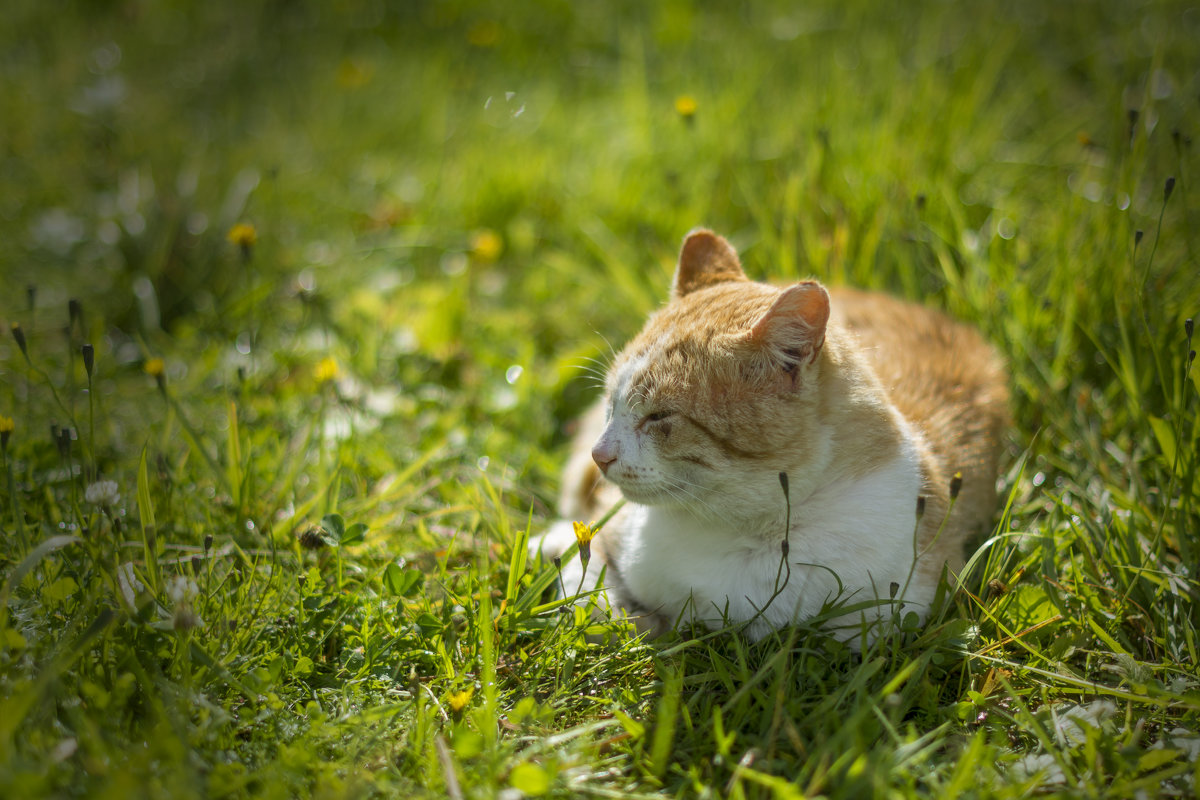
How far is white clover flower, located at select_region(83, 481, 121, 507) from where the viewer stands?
180cm

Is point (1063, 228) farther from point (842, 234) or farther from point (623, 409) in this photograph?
point (623, 409)

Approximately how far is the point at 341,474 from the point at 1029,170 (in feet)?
10.4

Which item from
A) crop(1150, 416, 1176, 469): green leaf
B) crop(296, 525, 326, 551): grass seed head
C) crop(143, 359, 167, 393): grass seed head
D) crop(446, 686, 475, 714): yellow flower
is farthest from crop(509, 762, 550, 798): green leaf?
crop(1150, 416, 1176, 469): green leaf

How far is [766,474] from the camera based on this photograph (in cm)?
188

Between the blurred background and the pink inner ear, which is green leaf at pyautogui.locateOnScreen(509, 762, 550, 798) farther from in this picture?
the blurred background

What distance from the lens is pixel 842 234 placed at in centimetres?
303

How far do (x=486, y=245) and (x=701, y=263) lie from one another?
1424 mm

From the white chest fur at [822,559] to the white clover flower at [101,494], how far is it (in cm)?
137

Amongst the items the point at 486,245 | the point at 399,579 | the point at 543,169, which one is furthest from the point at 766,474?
the point at 543,169

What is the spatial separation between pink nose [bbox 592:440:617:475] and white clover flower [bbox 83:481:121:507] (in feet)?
3.72

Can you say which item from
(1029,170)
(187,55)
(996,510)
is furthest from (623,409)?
(187,55)

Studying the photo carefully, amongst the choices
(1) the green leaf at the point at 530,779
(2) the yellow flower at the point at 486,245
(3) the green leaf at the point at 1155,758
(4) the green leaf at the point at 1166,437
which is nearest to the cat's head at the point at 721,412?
(1) the green leaf at the point at 530,779

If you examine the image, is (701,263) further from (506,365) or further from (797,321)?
(506,365)

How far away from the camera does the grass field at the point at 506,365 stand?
5.46 feet
